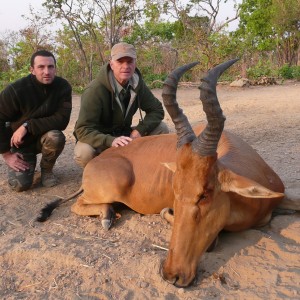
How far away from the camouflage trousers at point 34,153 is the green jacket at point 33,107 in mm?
102

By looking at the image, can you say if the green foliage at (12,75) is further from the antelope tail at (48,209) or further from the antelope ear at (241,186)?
the antelope ear at (241,186)

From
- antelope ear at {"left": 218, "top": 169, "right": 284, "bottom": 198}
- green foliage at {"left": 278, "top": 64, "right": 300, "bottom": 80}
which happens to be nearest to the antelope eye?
antelope ear at {"left": 218, "top": 169, "right": 284, "bottom": 198}

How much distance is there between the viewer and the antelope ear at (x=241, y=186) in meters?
3.68

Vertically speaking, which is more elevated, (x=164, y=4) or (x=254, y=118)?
(x=164, y=4)

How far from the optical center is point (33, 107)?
6562mm

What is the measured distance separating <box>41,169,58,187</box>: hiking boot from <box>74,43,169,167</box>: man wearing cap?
2.56 feet

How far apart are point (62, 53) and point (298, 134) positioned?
18.1m

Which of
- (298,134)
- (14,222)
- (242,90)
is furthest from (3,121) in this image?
(242,90)

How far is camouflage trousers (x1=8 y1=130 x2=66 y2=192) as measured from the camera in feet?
21.5

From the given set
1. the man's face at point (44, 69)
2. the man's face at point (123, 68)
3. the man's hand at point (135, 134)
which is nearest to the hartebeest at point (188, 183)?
the man's hand at point (135, 134)

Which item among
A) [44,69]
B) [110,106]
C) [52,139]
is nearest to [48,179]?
[52,139]

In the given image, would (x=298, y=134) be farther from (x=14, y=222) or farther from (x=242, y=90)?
(x=242, y=90)

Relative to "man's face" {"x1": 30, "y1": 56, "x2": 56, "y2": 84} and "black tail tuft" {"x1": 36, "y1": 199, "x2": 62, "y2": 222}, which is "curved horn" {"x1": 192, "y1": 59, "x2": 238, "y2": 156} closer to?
"black tail tuft" {"x1": 36, "y1": 199, "x2": 62, "y2": 222}

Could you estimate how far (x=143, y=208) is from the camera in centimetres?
525
